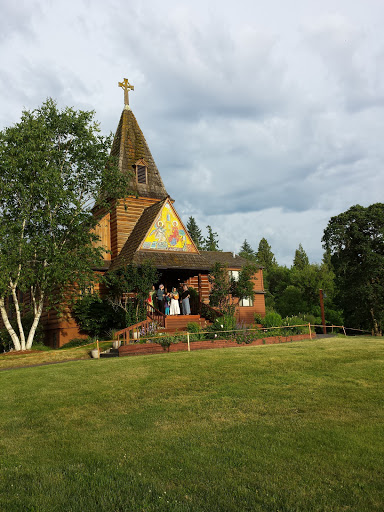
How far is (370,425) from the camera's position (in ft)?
24.0

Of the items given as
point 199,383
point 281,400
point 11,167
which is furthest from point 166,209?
point 281,400

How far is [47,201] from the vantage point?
24.2 m

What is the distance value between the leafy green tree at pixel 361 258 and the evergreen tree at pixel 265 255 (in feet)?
156

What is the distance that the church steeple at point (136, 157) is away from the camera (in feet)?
104

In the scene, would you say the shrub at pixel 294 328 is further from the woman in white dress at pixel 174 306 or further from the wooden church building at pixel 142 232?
the woman in white dress at pixel 174 306

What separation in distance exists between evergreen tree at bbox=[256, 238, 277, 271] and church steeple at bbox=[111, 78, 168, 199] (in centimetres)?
5902

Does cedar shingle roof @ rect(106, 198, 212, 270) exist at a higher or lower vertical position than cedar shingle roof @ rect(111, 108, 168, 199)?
lower

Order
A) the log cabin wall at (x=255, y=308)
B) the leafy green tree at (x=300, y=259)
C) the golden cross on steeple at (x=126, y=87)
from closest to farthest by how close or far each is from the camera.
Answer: the golden cross on steeple at (x=126, y=87)
the log cabin wall at (x=255, y=308)
the leafy green tree at (x=300, y=259)

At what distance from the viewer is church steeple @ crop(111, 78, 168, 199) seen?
3175cm

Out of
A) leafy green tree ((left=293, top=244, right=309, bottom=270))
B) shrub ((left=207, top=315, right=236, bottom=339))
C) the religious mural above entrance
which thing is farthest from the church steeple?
leafy green tree ((left=293, top=244, right=309, bottom=270))

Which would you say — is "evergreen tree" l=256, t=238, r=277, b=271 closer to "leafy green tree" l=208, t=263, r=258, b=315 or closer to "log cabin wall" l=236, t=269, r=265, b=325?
"log cabin wall" l=236, t=269, r=265, b=325

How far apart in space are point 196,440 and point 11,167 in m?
19.8

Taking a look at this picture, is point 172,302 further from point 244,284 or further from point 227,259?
point 227,259

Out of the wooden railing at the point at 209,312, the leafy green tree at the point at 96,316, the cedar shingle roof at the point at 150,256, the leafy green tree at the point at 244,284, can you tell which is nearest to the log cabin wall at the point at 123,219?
the cedar shingle roof at the point at 150,256
